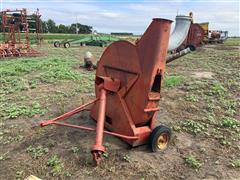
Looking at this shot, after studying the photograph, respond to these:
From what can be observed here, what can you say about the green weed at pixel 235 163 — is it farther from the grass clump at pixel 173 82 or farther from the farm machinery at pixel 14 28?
the farm machinery at pixel 14 28

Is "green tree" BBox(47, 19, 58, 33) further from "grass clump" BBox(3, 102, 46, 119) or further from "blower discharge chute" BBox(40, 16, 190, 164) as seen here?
"blower discharge chute" BBox(40, 16, 190, 164)

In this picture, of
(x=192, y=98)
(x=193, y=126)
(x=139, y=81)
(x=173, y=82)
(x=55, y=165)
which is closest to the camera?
(x=55, y=165)

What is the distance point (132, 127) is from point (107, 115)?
58cm

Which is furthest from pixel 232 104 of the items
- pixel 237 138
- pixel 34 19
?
pixel 34 19

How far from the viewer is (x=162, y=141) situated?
4.17m

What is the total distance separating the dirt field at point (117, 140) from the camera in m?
3.58

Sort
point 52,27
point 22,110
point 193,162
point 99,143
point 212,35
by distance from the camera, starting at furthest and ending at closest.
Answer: point 52,27 < point 212,35 < point 22,110 < point 193,162 < point 99,143

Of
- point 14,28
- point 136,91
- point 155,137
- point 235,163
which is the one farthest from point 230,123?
point 14,28

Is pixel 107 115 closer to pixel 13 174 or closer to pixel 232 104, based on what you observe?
pixel 13 174

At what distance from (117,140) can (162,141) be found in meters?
0.60

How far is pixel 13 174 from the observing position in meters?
3.47

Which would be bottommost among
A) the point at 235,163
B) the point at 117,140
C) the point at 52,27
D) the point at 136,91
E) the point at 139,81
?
the point at 235,163

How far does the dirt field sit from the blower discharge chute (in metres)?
0.21

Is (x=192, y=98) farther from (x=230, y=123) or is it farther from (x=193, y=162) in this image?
(x=193, y=162)
